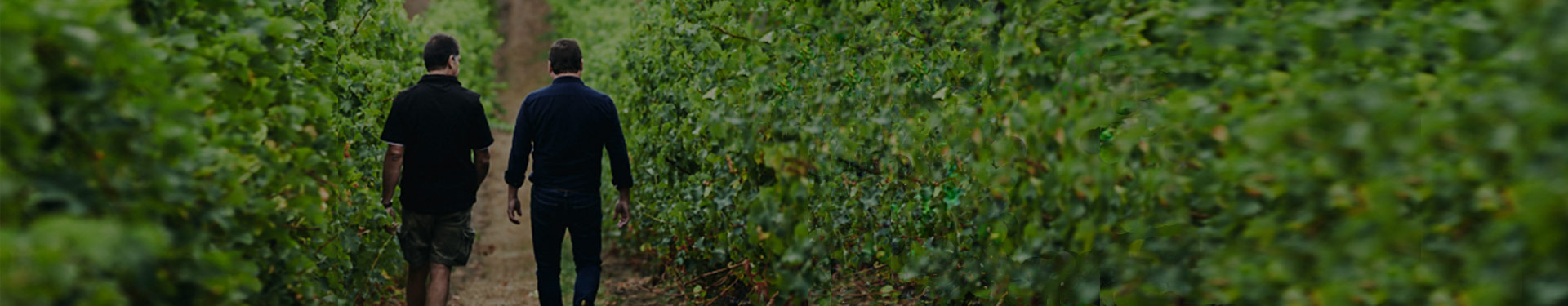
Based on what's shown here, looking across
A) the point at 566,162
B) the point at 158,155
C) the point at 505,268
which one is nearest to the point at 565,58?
the point at 566,162

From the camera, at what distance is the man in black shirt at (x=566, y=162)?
209 inches

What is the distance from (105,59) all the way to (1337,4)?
2.52m

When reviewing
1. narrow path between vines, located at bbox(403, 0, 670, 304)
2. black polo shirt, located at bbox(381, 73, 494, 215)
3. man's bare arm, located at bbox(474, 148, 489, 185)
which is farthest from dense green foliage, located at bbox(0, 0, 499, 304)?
narrow path between vines, located at bbox(403, 0, 670, 304)

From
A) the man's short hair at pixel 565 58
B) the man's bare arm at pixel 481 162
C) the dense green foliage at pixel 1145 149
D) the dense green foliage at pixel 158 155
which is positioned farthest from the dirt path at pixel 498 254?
the dense green foliage at pixel 158 155

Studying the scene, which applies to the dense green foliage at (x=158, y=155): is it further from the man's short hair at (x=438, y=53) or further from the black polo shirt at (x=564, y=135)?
the black polo shirt at (x=564, y=135)

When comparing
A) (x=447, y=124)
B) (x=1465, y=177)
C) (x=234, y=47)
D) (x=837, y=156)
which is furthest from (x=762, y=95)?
(x=1465, y=177)

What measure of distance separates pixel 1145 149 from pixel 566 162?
3.17 meters

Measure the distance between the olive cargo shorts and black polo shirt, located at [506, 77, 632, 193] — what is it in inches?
13.8

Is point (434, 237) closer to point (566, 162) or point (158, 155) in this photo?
point (566, 162)

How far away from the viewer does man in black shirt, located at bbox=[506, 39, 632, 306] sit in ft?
17.4

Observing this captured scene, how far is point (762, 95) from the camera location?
4336mm

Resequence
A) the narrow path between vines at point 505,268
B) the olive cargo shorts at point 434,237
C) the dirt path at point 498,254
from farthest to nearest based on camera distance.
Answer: the dirt path at point 498,254 → the narrow path between vines at point 505,268 → the olive cargo shorts at point 434,237

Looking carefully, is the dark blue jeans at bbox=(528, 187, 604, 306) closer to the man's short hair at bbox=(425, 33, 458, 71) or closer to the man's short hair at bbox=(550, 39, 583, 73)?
the man's short hair at bbox=(550, 39, 583, 73)

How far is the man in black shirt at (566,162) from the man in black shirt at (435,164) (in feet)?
0.78
